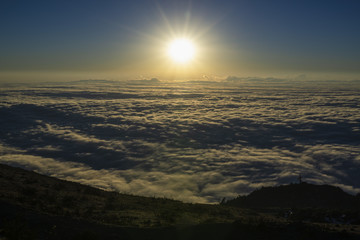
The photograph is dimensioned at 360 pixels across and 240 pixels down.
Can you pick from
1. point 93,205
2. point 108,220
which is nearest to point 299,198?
point 93,205

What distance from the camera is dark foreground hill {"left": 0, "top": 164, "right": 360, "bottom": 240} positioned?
8.06 meters

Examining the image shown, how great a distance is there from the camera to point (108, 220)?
35.4ft

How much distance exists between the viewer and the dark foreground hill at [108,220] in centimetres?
806

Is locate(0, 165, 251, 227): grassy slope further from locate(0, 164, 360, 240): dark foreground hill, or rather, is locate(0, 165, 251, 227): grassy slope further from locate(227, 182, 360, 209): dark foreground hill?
locate(227, 182, 360, 209): dark foreground hill

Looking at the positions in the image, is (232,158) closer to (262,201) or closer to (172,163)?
(172,163)

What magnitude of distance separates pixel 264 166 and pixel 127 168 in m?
24.4

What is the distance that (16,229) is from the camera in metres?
6.68

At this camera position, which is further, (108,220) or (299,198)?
(299,198)

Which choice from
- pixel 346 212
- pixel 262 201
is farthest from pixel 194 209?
pixel 262 201

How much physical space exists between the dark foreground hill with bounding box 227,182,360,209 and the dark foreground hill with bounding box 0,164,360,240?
10.3 metres

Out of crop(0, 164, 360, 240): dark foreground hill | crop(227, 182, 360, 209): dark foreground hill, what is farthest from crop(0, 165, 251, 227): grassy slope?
crop(227, 182, 360, 209): dark foreground hill

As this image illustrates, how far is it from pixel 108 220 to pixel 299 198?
19.4 metres

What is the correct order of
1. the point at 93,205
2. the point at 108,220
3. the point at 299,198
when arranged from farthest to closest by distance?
the point at 299,198 < the point at 93,205 < the point at 108,220

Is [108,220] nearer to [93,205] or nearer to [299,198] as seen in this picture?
[93,205]
